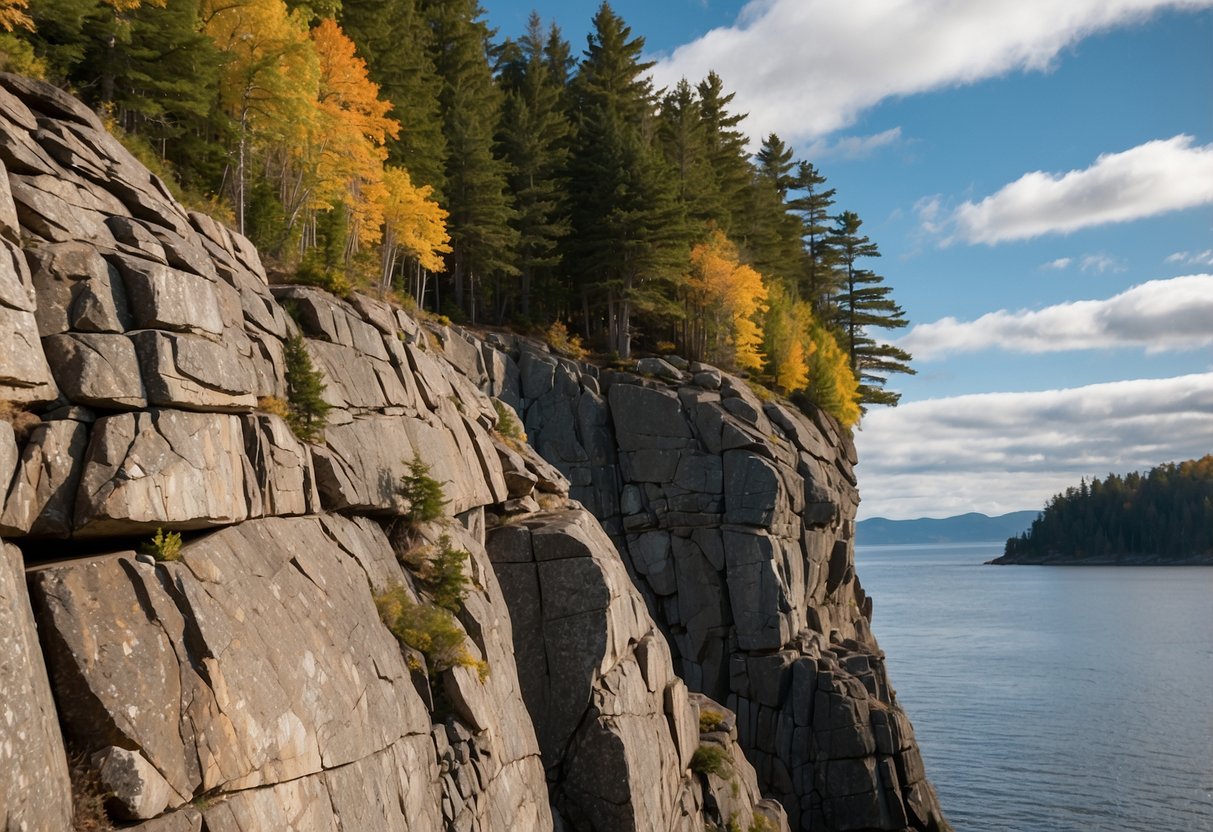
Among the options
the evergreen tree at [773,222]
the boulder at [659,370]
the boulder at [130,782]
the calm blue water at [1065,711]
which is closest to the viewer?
the boulder at [130,782]

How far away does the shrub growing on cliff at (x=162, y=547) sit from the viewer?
1252cm

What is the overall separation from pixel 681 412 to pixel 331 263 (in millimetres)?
20545

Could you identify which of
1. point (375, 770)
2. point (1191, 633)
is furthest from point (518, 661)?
point (1191, 633)

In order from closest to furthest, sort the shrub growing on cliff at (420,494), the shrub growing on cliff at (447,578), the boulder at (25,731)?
the boulder at (25,731)
the shrub growing on cliff at (447,578)
the shrub growing on cliff at (420,494)

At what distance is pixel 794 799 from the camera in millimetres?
39594

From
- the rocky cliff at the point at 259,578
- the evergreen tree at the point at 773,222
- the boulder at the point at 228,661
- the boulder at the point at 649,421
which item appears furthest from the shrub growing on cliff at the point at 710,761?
the evergreen tree at the point at 773,222

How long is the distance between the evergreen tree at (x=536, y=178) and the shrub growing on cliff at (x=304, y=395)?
111 feet

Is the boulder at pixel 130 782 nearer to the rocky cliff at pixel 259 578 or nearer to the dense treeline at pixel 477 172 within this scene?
the rocky cliff at pixel 259 578

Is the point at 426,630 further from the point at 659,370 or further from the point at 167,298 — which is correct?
the point at 659,370

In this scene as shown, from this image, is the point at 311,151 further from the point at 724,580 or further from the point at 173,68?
the point at 724,580

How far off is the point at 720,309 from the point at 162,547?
4611 cm

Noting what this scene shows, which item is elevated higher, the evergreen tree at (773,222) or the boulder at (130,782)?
the evergreen tree at (773,222)

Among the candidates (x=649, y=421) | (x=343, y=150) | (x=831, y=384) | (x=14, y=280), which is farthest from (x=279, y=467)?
(x=831, y=384)

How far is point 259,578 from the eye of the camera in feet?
45.9
